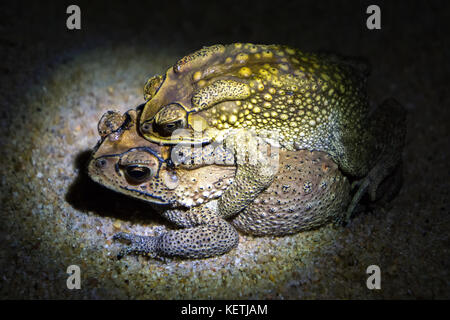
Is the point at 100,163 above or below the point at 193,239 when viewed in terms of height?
above

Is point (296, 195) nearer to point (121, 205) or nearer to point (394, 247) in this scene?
point (394, 247)

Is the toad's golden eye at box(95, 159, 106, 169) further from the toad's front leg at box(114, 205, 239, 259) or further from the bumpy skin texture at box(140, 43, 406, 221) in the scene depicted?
the toad's front leg at box(114, 205, 239, 259)

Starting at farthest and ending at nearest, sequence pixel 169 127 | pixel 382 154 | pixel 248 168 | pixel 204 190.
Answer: pixel 382 154 → pixel 204 190 → pixel 248 168 → pixel 169 127

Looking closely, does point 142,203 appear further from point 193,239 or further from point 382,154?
point 382,154

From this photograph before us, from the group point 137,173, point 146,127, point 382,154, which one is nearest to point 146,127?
point 146,127

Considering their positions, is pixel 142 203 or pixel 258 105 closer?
pixel 258 105

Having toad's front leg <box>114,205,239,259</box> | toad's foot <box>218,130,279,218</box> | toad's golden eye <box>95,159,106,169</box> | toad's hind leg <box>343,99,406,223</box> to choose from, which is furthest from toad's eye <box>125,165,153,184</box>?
toad's hind leg <box>343,99,406,223</box>

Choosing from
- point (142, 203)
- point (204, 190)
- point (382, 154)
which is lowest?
point (142, 203)
